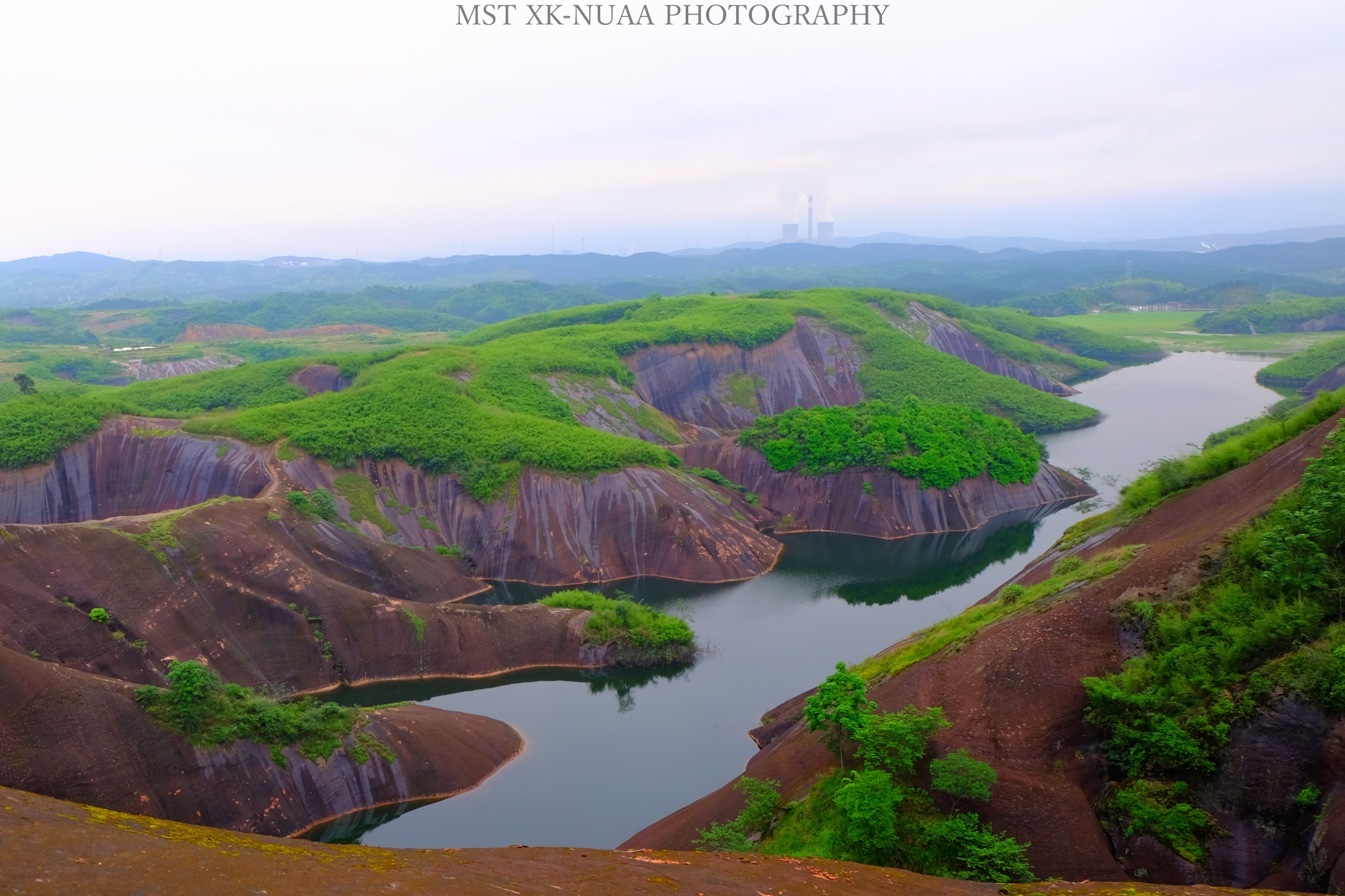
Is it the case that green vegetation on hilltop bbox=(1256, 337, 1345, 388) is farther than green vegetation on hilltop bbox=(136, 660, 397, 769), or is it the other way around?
green vegetation on hilltop bbox=(1256, 337, 1345, 388)

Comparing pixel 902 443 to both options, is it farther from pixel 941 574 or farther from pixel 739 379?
pixel 739 379

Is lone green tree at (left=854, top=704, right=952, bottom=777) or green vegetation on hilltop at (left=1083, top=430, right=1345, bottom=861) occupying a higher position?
green vegetation on hilltop at (left=1083, top=430, right=1345, bottom=861)

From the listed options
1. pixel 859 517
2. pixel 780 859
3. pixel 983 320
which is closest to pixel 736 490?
pixel 859 517

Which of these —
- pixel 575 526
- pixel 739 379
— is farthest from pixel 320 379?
pixel 739 379

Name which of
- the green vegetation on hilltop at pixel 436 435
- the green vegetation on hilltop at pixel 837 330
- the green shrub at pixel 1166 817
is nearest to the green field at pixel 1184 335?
the green vegetation on hilltop at pixel 837 330

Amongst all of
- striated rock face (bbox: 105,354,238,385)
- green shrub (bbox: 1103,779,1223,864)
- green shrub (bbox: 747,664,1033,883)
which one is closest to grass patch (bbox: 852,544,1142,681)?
green shrub (bbox: 747,664,1033,883)

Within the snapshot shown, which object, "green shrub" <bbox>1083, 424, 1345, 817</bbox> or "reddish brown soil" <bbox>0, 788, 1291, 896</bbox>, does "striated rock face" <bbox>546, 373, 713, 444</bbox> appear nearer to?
"green shrub" <bbox>1083, 424, 1345, 817</bbox>

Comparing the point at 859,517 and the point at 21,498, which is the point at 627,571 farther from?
the point at 21,498
